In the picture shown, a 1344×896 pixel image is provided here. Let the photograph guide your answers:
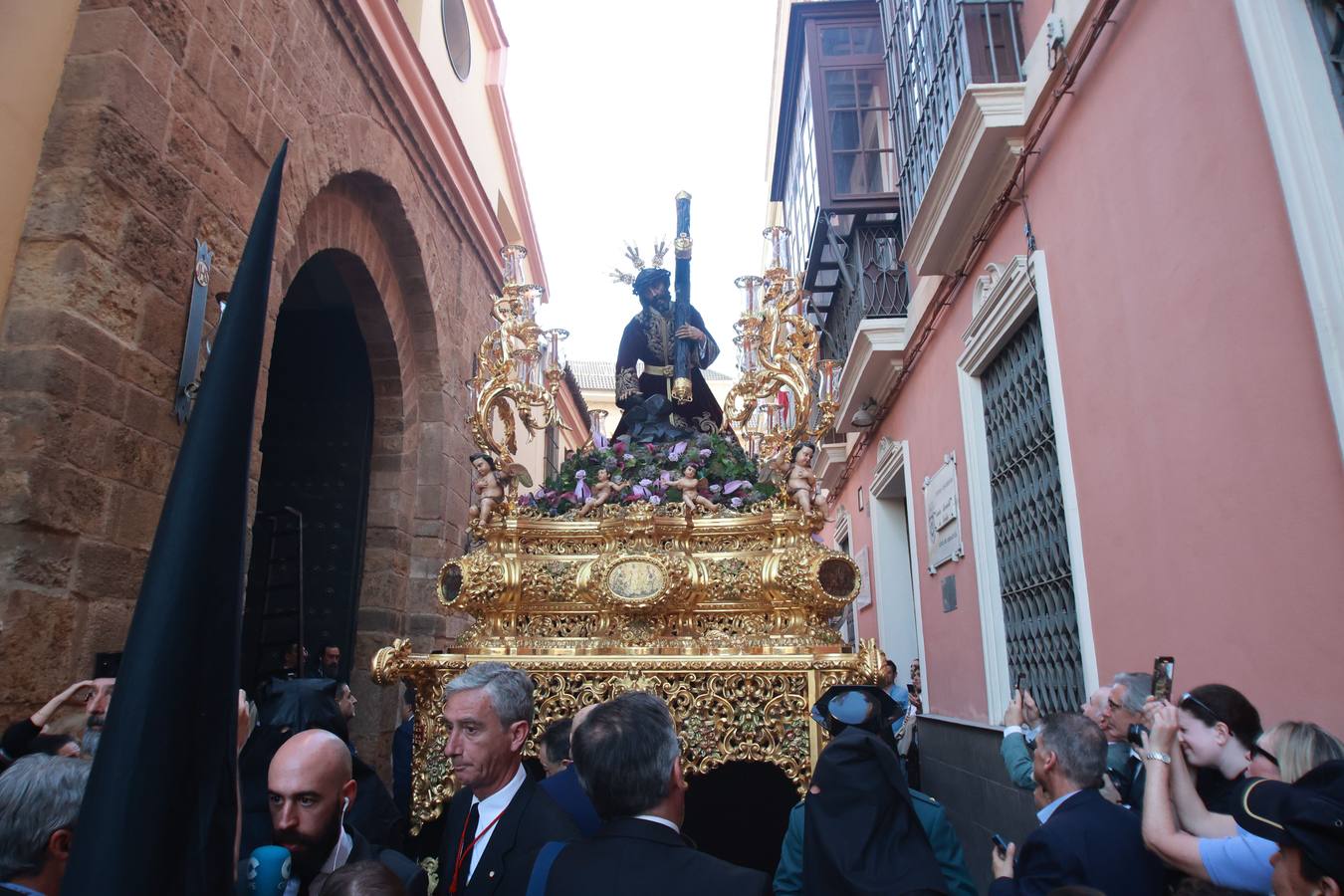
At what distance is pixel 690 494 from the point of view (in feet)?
12.6

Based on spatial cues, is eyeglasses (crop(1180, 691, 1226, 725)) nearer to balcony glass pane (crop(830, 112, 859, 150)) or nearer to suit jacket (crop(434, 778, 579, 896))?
suit jacket (crop(434, 778, 579, 896))

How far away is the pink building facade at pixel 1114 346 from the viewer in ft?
8.52

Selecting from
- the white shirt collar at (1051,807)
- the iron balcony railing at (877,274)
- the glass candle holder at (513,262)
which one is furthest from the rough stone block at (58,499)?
the iron balcony railing at (877,274)

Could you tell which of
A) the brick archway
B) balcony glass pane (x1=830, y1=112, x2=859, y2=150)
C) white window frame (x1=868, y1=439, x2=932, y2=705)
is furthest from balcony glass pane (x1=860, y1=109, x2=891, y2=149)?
the brick archway

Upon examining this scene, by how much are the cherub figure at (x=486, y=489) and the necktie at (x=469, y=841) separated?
1.65 metres

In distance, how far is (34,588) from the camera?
2.97 meters

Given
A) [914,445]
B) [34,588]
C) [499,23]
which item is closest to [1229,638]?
[34,588]

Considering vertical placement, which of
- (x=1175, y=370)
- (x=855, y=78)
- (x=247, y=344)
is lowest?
(x=247, y=344)

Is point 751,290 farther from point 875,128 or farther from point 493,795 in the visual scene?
point 875,128

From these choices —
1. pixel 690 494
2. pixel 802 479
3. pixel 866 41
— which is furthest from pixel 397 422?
pixel 866 41

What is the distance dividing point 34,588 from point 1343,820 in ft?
11.7

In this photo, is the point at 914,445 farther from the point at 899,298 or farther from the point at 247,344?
the point at 247,344

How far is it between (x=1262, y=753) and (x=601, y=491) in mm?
2556

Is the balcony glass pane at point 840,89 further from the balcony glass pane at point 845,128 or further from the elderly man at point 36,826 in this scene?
the elderly man at point 36,826
